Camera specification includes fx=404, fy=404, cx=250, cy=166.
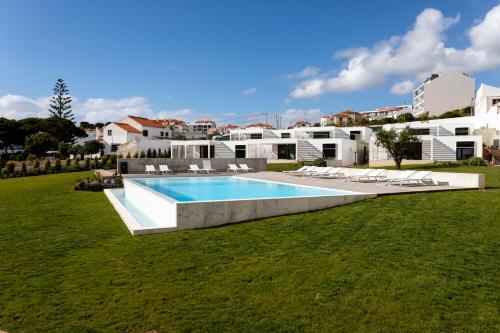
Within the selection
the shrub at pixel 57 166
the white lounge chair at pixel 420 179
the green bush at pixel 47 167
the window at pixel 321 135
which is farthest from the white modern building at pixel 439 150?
the green bush at pixel 47 167

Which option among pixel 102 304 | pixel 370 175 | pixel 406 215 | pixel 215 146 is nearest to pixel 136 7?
pixel 370 175

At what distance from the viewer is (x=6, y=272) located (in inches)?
251

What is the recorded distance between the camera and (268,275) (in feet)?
20.5

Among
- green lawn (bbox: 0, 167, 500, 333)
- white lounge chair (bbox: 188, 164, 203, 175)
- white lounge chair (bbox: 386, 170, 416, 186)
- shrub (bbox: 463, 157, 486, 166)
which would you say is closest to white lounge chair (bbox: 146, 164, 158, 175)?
white lounge chair (bbox: 188, 164, 203, 175)

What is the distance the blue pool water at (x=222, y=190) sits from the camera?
14.0 m

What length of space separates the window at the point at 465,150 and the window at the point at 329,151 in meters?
11.3

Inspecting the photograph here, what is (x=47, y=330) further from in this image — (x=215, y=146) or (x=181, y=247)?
(x=215, y=146)

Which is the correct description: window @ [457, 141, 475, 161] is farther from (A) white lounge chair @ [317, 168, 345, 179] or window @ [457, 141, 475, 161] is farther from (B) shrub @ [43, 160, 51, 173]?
(B) shrub @ [43, 160, 51, 173]

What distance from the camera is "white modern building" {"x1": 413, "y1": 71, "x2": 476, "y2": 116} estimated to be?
246 ft

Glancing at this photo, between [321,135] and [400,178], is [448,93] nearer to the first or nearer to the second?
[321,135]

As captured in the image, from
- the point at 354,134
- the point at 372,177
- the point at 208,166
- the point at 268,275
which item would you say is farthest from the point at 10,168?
the point at 354,134

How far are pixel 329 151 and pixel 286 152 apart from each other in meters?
4.86

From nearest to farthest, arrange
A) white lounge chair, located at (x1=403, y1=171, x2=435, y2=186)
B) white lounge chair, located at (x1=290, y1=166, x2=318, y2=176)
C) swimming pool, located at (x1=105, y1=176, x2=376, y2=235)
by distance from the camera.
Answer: swimming pool, located at (x1=105, y1=176, x2=376, y2=235) → white lounge chair, located at (x1=403, y1=171, x2=435, y2=186) → white lounge chair, located at (x1=290, y1=166, x2=318, y2=176)

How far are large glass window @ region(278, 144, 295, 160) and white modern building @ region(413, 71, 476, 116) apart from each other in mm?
45385
